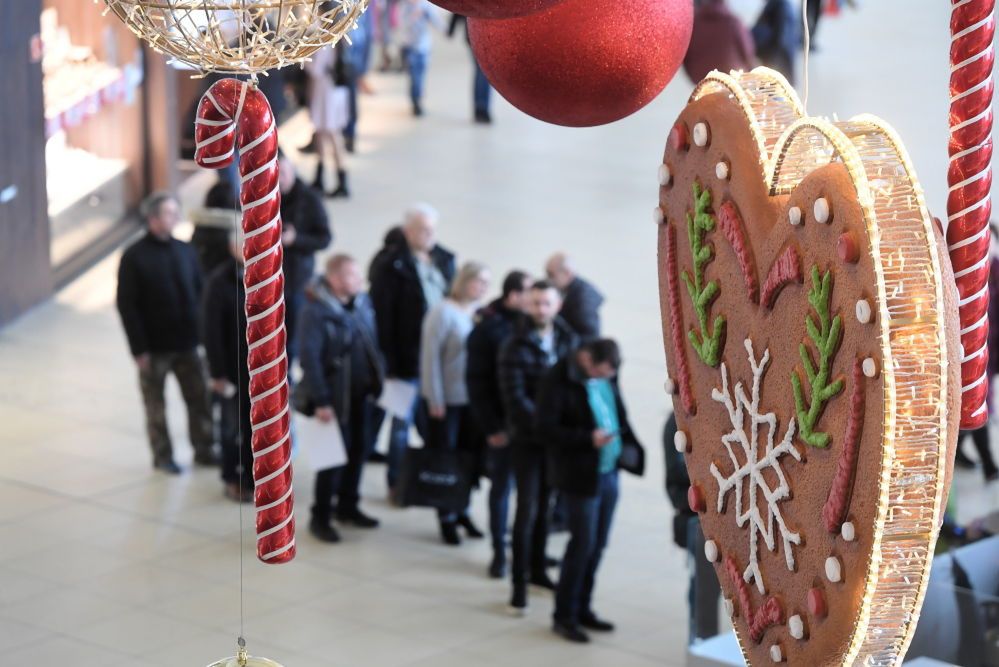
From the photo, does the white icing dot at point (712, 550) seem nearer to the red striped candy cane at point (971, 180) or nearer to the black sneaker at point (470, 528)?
the red striped candy cane at point (971, 180)

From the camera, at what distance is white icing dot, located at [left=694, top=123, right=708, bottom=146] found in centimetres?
336

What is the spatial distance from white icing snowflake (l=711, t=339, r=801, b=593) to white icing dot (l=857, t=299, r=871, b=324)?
35cm

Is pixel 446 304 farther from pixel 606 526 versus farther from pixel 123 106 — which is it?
pixel 123 106

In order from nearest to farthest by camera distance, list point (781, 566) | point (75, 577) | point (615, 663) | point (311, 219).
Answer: point (781, 566), point (615, 663), point (75, 577), point (311, 219)

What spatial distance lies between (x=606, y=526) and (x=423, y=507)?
170cm

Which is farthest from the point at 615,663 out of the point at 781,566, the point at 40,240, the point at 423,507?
the point at 40,240

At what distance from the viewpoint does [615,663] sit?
8.66 m

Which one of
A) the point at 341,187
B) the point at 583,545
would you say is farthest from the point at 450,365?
the point at 341,187

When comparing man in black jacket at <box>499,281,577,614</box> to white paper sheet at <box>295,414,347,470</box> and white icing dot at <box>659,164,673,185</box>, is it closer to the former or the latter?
white paper sheet at <box>295,414,347,470</box>

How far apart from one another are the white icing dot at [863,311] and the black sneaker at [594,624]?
21.2 feet

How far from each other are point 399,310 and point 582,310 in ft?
4.07

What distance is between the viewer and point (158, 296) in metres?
10.6

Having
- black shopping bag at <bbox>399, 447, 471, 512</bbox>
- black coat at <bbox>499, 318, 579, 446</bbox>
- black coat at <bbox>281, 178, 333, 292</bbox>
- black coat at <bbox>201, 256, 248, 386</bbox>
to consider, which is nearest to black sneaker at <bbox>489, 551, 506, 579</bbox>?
black shopping bag at <bbox>399, 447, 471, 512</bbox>

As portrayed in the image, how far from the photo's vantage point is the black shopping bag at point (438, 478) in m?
9.83
